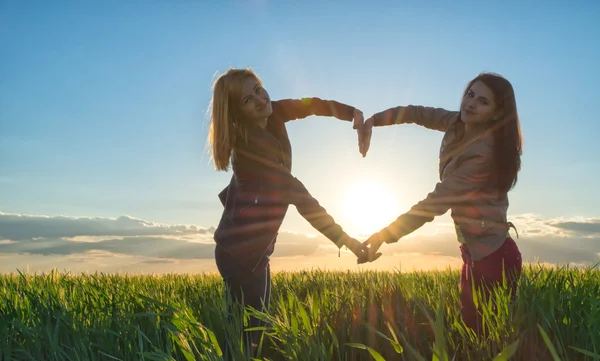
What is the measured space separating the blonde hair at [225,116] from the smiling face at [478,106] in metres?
1.72

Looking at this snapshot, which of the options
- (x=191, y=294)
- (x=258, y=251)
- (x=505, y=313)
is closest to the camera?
(x=505, y=313)

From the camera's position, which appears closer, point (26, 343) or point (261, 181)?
point (26, 343)

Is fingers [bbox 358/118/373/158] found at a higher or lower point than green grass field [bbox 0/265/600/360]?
higher

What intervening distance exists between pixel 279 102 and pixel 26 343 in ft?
8.24

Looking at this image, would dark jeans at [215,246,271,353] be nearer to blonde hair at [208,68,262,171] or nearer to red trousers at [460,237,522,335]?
blonde hair at [208,68,262,171]

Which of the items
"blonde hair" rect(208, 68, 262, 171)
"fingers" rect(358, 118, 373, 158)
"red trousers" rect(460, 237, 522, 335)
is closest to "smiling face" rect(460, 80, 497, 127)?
"fingers" rect(358, 118, 373, 158)

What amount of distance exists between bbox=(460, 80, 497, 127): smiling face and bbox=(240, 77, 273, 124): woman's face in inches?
61.5

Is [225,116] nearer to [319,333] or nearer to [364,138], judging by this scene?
[364,138]

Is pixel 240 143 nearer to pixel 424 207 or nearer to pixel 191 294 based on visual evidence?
pixel 424 207

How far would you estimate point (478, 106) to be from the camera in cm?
392

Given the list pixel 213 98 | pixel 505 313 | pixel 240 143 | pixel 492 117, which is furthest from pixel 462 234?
pixel 213 98

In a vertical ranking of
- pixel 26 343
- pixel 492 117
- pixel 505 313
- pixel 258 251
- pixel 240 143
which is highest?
pixel 492 117

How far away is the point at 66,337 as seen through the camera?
2.91 m

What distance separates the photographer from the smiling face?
390 centimetres
